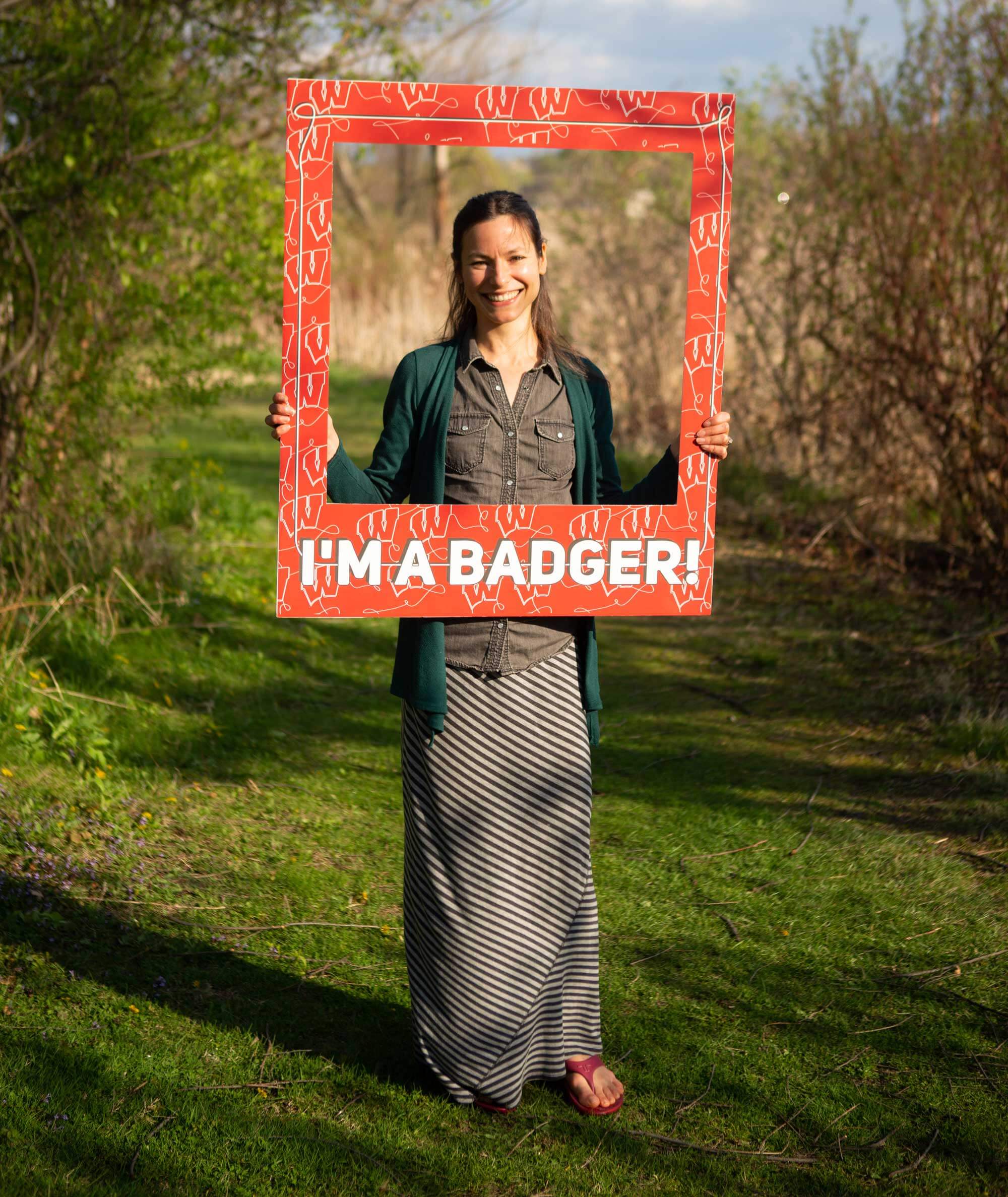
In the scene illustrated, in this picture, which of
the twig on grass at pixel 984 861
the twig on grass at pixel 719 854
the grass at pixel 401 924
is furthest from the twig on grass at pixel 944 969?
the twig on grass at pixel 719 854

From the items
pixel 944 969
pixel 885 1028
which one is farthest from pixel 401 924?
pixel 944 969

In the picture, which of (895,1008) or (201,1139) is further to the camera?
(895,1008)

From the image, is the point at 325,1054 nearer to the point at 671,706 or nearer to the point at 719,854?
the point at 719,854

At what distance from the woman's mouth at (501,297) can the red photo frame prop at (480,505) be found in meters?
0.34

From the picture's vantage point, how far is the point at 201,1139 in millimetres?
2912

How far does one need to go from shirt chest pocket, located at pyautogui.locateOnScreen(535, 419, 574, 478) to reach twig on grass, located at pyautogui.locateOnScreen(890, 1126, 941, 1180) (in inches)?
71.9

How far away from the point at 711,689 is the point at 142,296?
3.71 metres

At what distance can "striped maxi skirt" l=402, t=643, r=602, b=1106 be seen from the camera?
2.93 metres

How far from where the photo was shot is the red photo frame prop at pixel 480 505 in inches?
110

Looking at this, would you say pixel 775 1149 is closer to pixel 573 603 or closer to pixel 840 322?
pixel 573 603

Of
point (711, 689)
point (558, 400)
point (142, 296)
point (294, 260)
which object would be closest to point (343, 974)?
point (558, 400)

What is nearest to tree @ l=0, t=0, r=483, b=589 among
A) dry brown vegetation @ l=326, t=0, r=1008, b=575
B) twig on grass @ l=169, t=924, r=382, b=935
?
dry brown vegetation @ l=326, t=0, r=1008, b=575

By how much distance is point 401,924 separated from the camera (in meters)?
4.08

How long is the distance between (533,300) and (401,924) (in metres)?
2.17
